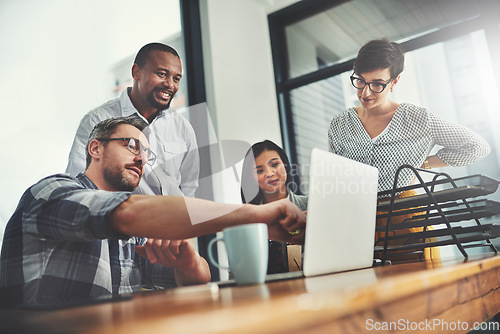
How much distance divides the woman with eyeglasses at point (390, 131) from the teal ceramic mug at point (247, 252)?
5.59ft

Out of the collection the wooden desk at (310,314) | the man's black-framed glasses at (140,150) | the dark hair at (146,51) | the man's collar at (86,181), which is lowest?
the wooden desk at (310,314)

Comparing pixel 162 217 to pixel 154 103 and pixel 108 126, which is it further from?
pixel 154 103

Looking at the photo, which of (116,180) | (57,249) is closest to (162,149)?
(116,180)

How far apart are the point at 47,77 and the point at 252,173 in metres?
1.26

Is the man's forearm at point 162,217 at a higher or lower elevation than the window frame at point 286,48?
lower

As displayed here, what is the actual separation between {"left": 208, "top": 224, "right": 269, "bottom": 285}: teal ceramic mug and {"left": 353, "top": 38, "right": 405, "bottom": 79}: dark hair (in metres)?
2.06

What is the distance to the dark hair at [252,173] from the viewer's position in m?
2.42

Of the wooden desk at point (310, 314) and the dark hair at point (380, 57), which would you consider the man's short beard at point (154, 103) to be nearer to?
the dark hair at point (380, 57)

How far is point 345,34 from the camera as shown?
285 centimetres

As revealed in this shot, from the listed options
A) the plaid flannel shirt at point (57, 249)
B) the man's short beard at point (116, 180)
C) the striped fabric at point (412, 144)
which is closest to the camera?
the plaid flannel shirt at point (57, 249)

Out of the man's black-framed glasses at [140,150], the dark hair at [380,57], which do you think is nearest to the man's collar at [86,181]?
the man's black-framed glasses at [140,150]

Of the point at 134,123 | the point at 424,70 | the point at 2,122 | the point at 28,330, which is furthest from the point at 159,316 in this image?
the point at 424,70

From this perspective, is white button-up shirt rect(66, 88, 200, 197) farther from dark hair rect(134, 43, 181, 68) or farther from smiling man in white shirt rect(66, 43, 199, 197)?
dark hair rect(134, 43, 181, 68)

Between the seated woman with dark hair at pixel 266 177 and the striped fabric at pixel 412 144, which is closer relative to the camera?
the striped fabric at pixel 412 144
